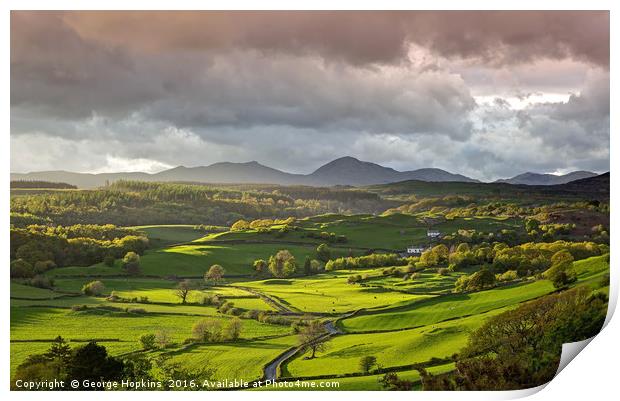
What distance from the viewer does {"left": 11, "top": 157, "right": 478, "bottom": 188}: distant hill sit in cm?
1405

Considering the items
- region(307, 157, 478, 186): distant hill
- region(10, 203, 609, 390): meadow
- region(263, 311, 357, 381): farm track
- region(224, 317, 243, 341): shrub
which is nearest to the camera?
region(263, 311, 357, 381): farm track

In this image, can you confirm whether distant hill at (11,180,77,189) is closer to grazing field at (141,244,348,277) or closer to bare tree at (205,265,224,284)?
grazing field at (141,244,348,277)

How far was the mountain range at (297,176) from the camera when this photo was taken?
46.0 ft

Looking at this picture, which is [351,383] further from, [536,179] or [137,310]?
[536,179]

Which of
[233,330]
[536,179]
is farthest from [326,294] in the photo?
[536,179]

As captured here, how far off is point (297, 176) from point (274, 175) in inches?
24.6

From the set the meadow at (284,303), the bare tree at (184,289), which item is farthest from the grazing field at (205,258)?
the bare tree at (184,289)

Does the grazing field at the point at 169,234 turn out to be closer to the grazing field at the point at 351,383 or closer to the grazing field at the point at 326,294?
the grazing field at the point at 326,294

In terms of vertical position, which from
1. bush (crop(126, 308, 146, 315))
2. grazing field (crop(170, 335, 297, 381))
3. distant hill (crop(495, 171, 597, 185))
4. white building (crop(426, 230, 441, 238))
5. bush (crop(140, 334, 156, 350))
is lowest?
grazing field (crop(170, 335, 297, 381))

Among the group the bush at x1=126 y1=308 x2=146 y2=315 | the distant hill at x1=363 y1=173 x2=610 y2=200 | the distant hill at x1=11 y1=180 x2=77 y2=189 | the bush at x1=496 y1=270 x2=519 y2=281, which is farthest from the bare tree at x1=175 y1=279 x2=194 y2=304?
the bush at x1=496 y1=270 x2=519 y2=281

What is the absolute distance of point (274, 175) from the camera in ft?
47.8

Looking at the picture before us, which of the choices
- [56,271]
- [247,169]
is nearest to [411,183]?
[247,169]

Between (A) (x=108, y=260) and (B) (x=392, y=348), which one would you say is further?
(A) (x=108, y=260)
